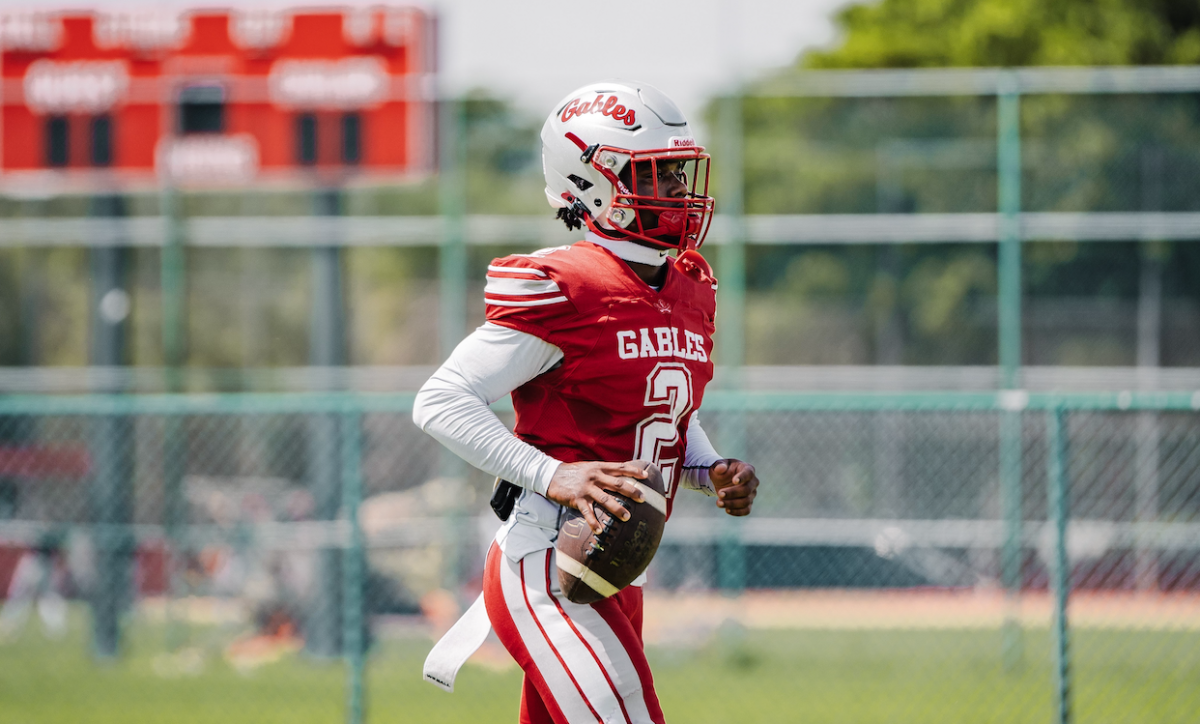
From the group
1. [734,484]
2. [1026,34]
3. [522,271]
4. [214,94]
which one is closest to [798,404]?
[734,484]

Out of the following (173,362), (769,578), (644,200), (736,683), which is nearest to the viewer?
(644,200)

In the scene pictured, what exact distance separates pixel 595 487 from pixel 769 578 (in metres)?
6.48

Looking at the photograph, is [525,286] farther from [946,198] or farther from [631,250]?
[946,198]

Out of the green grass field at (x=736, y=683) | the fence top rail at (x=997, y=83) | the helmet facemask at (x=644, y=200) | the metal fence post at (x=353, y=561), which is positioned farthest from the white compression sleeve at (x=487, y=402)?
the fence top rail at (x=997, y=83)

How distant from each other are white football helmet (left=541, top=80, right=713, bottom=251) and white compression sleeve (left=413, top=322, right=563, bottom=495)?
1.19ft

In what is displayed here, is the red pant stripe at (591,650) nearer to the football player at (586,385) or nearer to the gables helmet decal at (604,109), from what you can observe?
the football player at (586,385)

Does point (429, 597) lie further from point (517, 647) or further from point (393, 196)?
point (517, 647)

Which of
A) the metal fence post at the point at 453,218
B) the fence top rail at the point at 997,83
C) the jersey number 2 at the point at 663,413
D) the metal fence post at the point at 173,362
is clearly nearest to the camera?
the jersey number 2 at the point at 663,413

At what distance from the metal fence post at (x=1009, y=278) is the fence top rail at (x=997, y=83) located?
0.43ft

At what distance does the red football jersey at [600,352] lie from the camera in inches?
103

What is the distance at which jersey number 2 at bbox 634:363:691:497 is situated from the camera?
2.74 m

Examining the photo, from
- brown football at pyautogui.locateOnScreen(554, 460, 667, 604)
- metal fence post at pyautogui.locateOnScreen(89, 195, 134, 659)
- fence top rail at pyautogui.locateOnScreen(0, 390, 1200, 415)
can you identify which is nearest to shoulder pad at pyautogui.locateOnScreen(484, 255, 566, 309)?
brown football at pyautogui.locateOnScreen(554, 460, 667, 604)

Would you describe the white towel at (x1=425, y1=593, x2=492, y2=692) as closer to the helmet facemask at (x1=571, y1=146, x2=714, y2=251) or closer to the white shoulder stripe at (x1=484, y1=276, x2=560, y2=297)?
the white shoulder stripe at (x1=484, y1=276, x2=560, y2=297)

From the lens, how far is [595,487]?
2512 mm
